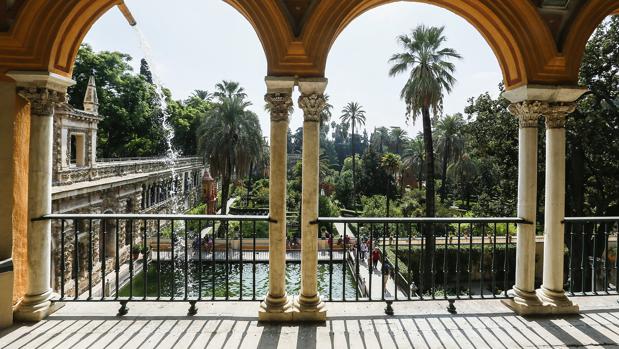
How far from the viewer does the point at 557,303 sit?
4.04m

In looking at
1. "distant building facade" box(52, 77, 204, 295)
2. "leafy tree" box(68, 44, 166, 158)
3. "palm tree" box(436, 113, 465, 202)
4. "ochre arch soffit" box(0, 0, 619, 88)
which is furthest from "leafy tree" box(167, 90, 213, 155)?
"ochre arch soffit" box(0, 0, 619, 88)

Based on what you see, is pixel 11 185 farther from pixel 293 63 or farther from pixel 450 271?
pixel 450 271

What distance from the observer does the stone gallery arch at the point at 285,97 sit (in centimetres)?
380

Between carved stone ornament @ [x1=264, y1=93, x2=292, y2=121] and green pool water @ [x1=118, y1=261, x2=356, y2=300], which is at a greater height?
carved stone ornament @ [x1=264, y1=93, x2=292, y2=121]

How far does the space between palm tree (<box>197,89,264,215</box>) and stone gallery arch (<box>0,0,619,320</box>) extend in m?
17.1

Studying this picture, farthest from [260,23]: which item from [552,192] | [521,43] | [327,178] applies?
[327,178]

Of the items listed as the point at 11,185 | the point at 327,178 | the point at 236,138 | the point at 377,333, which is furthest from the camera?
the point at 327,178

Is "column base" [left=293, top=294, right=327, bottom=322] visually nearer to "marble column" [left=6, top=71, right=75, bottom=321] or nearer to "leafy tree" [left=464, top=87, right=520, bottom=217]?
"marble column" [left=6, top=71, right=75, bottom=321]

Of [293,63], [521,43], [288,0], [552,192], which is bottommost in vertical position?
[552,192]

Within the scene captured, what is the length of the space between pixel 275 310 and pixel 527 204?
9.64 ft

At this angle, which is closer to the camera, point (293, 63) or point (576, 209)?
point (293, 63)

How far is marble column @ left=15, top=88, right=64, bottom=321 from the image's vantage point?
12.5 feet

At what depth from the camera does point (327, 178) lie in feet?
143

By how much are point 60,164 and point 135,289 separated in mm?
5564
